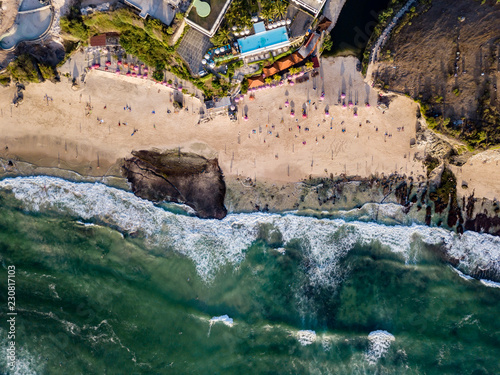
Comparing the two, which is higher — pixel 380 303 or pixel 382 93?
pixel 382 93

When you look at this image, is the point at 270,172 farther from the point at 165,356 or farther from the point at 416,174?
the point at 165,356

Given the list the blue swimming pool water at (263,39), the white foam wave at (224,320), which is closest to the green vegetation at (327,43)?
the blue swimming pool water at (263,39)

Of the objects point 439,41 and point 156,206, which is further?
point 156,206

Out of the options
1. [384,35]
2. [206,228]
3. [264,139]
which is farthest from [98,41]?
[384,35]

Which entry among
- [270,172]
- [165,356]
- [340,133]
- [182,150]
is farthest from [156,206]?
[340,133]

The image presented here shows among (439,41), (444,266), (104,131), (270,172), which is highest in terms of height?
(439,41)

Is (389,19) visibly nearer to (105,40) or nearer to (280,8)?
(280,8)
